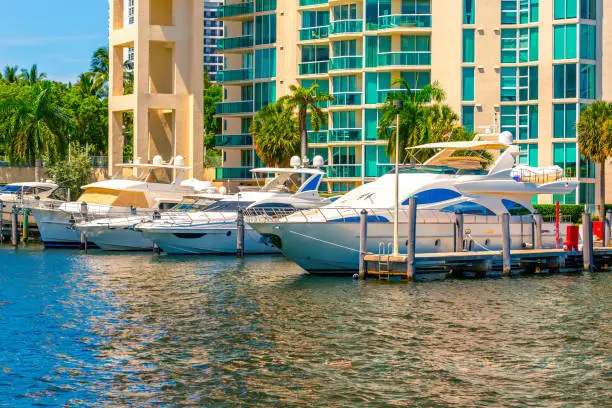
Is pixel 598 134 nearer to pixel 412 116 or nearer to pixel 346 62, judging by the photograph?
pixel 412 116

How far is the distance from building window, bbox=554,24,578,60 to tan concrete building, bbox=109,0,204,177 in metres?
24.6

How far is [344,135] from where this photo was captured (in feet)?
255

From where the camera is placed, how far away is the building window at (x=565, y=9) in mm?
70688

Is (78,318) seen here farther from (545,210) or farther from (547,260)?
(545,210)

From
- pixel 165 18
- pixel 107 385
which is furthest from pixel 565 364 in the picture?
pixel 165 18

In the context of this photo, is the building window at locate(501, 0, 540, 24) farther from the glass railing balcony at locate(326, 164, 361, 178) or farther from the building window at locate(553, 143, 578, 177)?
the glass railing balcony at locate(326, 164, 361, 178)

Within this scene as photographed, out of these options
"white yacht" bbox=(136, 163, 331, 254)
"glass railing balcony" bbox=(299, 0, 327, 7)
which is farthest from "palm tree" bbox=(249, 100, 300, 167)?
"white yacht" bbox=(136, 163, 331, 254)

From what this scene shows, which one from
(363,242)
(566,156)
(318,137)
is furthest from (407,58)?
(363,242)

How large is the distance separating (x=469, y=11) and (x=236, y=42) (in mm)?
21070

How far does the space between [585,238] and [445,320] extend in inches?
576

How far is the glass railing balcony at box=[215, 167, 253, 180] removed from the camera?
83.2 metres

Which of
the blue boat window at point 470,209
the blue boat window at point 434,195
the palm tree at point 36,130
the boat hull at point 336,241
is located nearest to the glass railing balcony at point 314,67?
the palm tree at point 36,130

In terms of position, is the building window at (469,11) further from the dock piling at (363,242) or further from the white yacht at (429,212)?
the dock piling at (363,242)

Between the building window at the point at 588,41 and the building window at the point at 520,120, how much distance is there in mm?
4689
